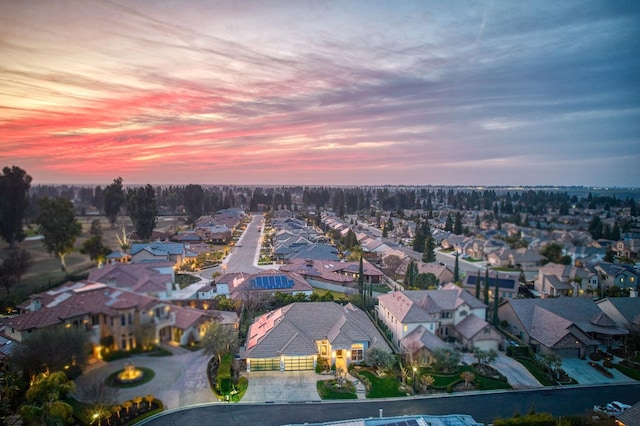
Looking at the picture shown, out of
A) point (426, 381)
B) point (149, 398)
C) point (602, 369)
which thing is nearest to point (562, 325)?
point (602, 369)

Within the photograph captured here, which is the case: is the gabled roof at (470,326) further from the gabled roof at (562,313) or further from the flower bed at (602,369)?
the flower bed at (602,369)

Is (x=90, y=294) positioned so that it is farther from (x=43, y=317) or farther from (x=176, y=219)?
(x=176, y=219)

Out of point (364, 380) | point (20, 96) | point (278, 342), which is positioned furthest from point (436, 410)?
point (20, 96)

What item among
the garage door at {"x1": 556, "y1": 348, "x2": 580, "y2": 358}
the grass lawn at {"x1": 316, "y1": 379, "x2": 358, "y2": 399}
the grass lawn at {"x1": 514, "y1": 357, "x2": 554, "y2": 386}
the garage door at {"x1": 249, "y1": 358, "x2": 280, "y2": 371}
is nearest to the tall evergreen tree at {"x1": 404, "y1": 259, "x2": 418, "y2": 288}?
the grass lawn at {"x1": 514, "y1": 357, "x2": 554, "y2": 386}

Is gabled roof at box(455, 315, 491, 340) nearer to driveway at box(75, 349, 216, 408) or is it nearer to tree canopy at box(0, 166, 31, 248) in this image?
driveway at box(75, 349, 216, 408)

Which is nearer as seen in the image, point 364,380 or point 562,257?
point 364,380

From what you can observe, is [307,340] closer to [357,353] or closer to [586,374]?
[357,353]
